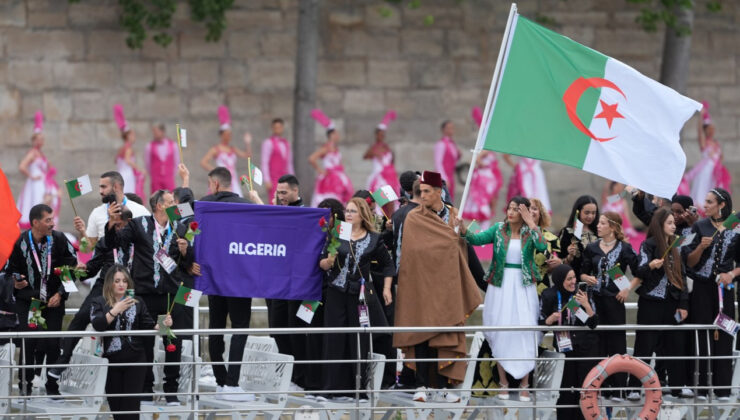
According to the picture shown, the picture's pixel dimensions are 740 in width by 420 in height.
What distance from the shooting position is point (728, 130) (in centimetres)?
2409

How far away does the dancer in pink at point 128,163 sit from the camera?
21.0 m

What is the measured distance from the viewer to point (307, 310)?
12.1m

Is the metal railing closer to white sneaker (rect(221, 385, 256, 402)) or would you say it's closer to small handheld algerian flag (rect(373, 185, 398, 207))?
white sneaker (rect(221, 385, 256, 402))

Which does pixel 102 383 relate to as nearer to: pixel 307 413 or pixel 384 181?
pixel 307 413

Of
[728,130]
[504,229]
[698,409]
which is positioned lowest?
[698,409]

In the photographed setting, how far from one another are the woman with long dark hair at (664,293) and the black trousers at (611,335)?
192 millimetres

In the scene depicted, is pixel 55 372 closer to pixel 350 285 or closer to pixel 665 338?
pixel 350 285

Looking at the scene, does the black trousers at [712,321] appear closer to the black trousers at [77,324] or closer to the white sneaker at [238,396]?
the white sneaker at [238,396]

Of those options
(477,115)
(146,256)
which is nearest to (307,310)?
(146,256)

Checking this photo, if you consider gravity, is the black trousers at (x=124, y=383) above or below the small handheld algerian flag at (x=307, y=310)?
below

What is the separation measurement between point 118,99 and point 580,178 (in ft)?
23.4

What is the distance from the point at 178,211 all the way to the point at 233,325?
5.37 feet

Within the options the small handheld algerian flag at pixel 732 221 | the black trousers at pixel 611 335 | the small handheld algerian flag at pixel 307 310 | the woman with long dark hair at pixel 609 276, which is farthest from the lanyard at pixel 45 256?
the small handheld algerian flag at pixel 732 221

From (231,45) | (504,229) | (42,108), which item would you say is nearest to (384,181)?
(231,45)
